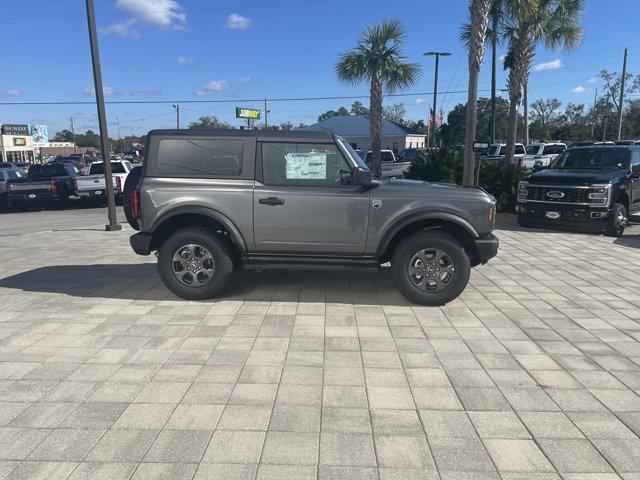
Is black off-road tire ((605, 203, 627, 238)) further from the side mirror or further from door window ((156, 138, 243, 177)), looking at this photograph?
door window ((156, 138, 243, 177))

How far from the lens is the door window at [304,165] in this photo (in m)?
5.68

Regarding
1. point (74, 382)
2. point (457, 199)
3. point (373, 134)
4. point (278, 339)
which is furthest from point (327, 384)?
point (373, 134)

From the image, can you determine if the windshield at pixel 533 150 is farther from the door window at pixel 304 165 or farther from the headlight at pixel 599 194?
the door window at pixel 304 165

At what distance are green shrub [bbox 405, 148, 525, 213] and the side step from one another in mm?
8523

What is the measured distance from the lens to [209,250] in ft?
19.0

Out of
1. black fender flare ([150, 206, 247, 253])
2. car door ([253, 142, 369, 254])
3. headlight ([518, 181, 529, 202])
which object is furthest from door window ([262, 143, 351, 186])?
headlight ([518, 181, 529, 202])

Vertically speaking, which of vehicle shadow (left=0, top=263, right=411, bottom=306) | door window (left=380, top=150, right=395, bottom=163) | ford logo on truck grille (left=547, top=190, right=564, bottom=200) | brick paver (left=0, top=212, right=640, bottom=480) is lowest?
brick paver (left=0, top=212, right=640, bottom=480)

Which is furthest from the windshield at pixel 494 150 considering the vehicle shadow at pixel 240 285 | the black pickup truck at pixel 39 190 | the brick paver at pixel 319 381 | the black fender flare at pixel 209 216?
the black fender flare at pixel 209 216

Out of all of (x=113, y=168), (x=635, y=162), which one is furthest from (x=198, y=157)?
(x=113, y=168)

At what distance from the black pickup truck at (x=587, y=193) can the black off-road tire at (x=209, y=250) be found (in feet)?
26.0

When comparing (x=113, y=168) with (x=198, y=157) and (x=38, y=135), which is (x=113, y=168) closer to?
(x=198, y=157)

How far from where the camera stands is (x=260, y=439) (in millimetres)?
3115

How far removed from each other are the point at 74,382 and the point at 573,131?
81.4 m

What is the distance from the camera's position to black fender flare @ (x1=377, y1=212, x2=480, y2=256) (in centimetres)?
555
